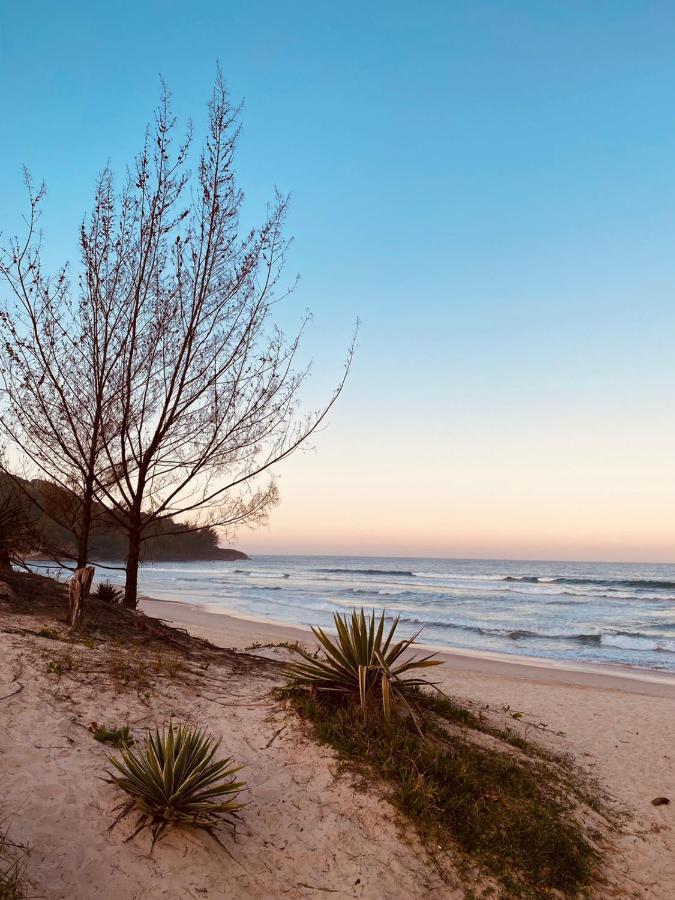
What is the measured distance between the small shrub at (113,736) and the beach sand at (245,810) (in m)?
0.08

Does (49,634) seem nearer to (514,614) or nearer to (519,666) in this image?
(519,666)

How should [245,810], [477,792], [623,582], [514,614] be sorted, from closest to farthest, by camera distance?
[245,810], [477,792], [514,614], [623,582]

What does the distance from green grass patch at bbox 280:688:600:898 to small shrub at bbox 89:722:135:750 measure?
1.60 m

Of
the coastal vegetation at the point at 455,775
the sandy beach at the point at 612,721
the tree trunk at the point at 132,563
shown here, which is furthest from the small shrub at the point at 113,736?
the tree trunk at the point at 132,563

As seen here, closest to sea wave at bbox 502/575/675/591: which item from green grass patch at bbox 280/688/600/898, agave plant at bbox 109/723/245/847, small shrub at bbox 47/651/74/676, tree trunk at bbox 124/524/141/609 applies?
tree trunk at bbox 124/524/141/609

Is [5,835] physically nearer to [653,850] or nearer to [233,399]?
[653,850]

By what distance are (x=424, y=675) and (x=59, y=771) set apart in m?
8.86

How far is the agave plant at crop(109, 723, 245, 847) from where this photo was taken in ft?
14.2

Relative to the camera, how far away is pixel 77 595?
25.5 ft

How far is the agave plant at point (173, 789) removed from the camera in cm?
433

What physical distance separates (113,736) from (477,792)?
3054mm

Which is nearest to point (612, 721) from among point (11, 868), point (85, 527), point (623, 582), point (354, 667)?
point (354, 667)

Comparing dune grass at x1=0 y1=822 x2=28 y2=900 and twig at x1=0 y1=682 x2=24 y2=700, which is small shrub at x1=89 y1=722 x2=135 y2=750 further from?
dune grass at x1=0 y1=822 x2=28 y2=900

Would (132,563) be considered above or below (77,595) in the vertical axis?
above
